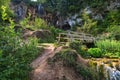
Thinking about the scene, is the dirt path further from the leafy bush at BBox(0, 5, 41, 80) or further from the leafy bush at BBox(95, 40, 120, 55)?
the leafy bush at BBox(95, 40, 120, 55)

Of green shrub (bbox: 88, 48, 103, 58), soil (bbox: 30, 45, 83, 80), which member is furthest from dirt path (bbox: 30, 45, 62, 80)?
green shrub (bbox: 88, 48, 103, 58)

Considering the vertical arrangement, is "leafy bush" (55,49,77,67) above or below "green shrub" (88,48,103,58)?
above

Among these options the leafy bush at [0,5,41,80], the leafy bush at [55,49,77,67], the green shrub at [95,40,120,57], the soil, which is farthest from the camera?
the green shrub at [95,40,120,57]

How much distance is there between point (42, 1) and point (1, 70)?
129ft

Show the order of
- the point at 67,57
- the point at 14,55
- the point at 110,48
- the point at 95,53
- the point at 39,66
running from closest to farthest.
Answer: the point at 14,55 < the point at 39,66 < the point at 67,57 < the point at 95,53 < the point at 110,48

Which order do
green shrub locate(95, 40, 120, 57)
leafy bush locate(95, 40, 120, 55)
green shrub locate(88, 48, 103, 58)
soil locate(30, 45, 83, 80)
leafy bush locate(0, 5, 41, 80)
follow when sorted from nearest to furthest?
1. leafy bush locate(0, 5, 41, 80)
2. soil locate(30, 45, 83, 80)
3. green shrub locate(88, 48, 103, 58)
4. green shrub locate(95, 40, 120, 57)
5. leafy bush locate(95, 40, 120, 55)

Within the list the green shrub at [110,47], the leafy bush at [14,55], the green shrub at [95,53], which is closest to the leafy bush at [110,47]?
the green shrub at [110,47]

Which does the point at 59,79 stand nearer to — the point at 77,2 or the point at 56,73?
the point at 56,73

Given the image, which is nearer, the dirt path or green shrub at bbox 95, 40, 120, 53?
the dirt path

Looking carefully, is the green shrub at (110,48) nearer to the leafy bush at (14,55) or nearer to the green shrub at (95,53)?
the green shrub at (95,53)

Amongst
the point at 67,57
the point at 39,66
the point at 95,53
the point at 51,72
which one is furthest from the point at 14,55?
the point at 95,53

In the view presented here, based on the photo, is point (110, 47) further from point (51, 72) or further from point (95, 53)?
point (51, 72)

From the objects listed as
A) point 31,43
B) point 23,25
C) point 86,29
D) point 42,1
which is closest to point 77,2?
point 42,1

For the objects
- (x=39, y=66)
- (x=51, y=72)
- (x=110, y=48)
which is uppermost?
(x=39, y=66)
